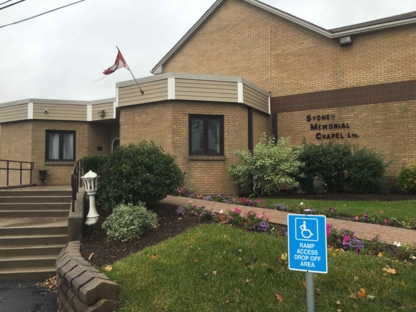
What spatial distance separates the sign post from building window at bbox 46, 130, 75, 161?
15.8 metres

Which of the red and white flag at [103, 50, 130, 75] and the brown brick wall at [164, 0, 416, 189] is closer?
the red and white flag at [103, 50, 130, 75]

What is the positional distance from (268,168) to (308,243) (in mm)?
8458

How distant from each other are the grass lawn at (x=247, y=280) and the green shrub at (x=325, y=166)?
6.84 metres

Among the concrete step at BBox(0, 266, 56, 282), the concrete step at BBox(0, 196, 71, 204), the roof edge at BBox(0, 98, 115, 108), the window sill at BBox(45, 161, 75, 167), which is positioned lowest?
the concrete step at BBox(0, 266, 56, 282)

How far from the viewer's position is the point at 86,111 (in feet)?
55.6

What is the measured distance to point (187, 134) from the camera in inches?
460

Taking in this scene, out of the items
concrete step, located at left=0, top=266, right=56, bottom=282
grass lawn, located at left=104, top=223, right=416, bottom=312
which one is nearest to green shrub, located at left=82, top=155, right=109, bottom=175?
concrete step, located at left=0, top=266, right=56, bottom=282

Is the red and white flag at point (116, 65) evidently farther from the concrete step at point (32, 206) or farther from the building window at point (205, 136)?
the concrete step at point (32, 206)

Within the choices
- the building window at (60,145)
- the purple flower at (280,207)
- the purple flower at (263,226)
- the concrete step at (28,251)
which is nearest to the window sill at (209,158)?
the purple flower at (280,207)

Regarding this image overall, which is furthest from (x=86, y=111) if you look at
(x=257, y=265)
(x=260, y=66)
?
(x=257, y=265)

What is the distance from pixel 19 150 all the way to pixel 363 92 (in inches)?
607

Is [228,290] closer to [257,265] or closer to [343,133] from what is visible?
[257,265]

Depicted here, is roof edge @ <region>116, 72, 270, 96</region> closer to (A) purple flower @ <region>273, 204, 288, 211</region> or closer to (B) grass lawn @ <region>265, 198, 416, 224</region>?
(B) grass lawn @ <region>265, 198, 416, 224</region>

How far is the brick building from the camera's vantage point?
11773 millimetres
